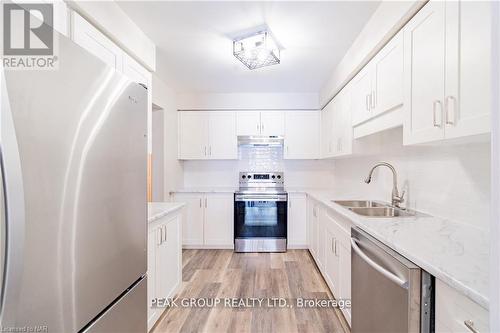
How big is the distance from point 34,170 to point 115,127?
369 millimetres

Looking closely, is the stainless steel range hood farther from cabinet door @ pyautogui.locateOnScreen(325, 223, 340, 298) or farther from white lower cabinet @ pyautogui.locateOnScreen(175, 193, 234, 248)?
cabinet door @ pyautogui.locateOnScreen(325, 223, 340, 298)

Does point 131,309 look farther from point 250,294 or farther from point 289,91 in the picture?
point 289,91

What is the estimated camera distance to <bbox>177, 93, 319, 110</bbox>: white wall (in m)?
3.97

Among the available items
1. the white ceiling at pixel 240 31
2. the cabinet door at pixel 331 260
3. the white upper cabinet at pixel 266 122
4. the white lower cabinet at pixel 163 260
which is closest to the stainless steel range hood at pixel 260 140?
the white upper cabinet at pixel 266 122

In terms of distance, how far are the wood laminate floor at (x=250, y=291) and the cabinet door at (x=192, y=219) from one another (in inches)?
7.2

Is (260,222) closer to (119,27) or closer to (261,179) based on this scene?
(261,179)

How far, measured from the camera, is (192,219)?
A: 3.81m

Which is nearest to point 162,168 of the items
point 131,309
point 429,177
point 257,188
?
point 257,188

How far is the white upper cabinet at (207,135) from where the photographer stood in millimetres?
3973

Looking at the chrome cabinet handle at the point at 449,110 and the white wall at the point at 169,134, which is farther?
the white wall at the point at 169,134

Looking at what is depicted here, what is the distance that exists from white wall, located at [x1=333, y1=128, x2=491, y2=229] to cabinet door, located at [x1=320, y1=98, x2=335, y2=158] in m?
0.80

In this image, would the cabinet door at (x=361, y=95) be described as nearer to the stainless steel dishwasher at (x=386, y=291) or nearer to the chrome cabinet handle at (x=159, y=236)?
the stainless steel dishwasher at (x=386, y=291)

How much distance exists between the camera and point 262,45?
213 centimetres

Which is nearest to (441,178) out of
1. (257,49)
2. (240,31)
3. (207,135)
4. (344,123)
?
(344,123)
